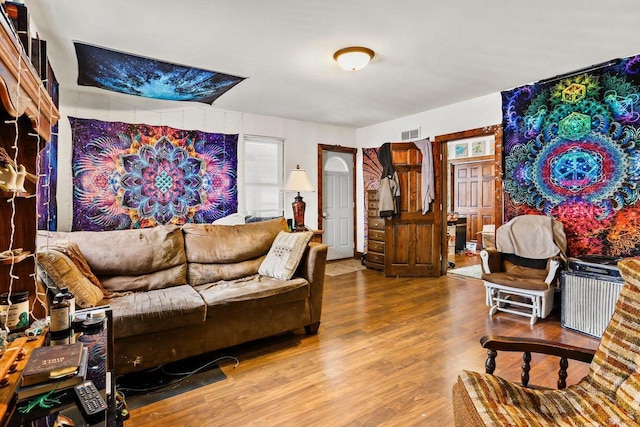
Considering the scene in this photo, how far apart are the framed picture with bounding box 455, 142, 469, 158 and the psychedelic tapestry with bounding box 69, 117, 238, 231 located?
5.14 meters

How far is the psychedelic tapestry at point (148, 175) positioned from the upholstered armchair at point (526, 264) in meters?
3.50

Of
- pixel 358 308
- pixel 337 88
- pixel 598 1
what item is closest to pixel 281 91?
pixel 337 88

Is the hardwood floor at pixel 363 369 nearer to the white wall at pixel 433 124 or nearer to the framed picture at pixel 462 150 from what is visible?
the white wall at pixel 433 124

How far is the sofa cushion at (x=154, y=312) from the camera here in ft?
6.81

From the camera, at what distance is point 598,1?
224 cm

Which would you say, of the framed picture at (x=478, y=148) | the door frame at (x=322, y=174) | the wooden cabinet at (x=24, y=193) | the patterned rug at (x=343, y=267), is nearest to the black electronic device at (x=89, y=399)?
the wooden cabinet at (x=24, y=193)

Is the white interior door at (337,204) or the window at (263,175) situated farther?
the white interior door at (337,204)

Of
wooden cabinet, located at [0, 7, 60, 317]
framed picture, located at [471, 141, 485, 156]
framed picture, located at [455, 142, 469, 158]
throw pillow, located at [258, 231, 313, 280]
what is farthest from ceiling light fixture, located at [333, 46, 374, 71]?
framed picture, located at [455, 142, 469, 158]

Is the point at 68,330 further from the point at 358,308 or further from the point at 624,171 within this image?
the point at 624,171

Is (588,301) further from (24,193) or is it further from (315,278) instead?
(24,193)

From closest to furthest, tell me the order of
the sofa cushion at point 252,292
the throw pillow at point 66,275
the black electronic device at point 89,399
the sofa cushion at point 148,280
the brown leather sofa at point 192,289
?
1. the black electronic device at point 89,399
2. the throw pillow at point 66,275
3. the brown leather sofa at point 192,289
4. the sofa cushion at point 252,292
5. the sofa cushion at point 148,280

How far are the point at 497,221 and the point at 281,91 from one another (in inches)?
124

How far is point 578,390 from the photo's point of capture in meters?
1.35

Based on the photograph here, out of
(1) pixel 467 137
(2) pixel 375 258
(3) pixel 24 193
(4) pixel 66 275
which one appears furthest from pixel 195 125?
(1) pixel 467 137
